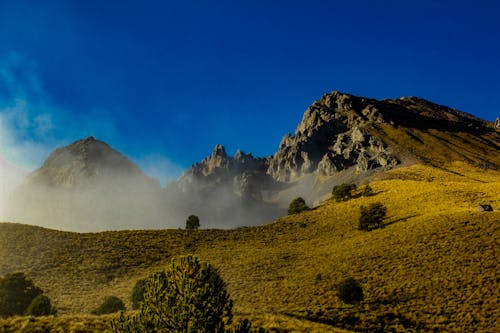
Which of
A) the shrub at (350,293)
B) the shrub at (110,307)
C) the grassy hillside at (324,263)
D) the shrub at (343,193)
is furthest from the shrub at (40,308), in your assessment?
the shrub at (343,193)

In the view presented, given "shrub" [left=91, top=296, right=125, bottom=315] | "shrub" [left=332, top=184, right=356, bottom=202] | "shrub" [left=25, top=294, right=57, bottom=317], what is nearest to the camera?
"shrub" [left=25, top=294, right=57, bottom=317]

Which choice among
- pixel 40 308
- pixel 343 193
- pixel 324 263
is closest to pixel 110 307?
pixel 40 308

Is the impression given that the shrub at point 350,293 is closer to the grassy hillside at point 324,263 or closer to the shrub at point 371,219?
the grassy hillside at point 324,263

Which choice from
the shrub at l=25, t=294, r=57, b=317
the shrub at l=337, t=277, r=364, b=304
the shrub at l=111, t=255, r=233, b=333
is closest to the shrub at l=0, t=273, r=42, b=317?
the shrub at l=25, t=294, r=57, b=317

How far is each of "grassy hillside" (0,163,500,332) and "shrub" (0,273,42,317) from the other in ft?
13.8

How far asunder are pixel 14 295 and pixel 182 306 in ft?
88.3

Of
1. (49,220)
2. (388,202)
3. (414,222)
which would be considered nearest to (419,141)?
(388,202)

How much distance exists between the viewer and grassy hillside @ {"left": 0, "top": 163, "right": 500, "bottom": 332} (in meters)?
31.0

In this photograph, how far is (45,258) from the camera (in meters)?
57.4

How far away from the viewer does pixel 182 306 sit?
565 inches

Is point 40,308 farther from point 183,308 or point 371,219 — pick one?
point 371,219

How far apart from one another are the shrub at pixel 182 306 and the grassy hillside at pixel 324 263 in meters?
10.5

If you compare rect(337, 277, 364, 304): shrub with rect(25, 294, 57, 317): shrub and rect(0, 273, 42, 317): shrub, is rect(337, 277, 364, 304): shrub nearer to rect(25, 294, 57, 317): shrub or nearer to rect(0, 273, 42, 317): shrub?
rect(25, 294, 57, 317): shrub

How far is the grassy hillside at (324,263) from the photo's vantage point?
30953 millimetres
